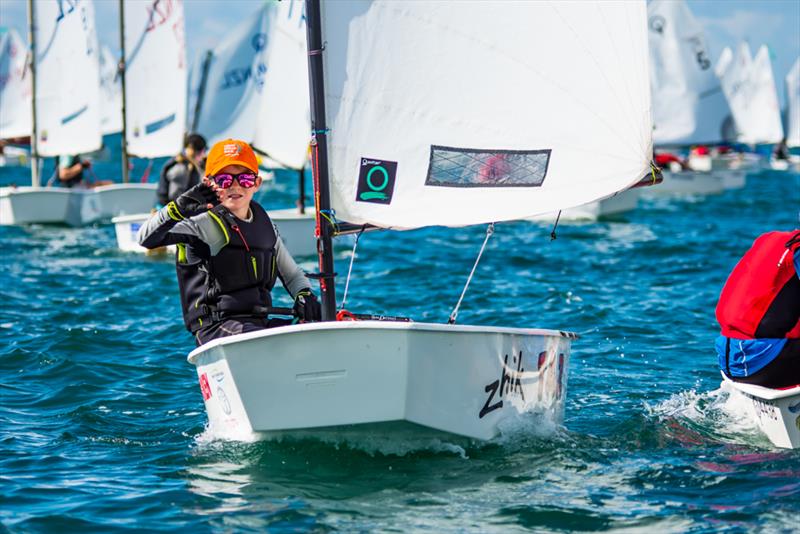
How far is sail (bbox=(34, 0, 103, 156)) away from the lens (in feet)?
79.5

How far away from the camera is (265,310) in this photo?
621cm

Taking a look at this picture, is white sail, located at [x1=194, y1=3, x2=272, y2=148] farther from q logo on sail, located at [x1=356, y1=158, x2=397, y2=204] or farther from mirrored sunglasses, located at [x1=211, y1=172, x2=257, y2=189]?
mirrored sunglasses, located at [x1=211, y1=172, x2=257, y2=189]

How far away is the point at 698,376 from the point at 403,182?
3.51 meters

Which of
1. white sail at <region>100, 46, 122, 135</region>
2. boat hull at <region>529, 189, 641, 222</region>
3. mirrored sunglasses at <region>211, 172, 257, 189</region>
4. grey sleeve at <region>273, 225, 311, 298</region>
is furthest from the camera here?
white sail at <region>100, 46, 122, 135</region>

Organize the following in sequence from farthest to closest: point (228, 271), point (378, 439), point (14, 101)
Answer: point (14, 101)
point (228, 271)
point (378, 439)

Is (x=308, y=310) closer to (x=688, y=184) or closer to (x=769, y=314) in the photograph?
(x=769, y=314)

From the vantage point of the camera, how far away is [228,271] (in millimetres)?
6281

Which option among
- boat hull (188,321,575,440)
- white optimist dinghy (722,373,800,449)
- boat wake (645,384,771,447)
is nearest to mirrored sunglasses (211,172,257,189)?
boat hull (188,321,575,440)

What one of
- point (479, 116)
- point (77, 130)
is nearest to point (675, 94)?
point (77, 130)

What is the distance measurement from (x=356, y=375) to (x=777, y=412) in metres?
2.57

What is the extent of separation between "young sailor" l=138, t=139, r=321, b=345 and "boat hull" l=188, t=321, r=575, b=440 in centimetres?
40

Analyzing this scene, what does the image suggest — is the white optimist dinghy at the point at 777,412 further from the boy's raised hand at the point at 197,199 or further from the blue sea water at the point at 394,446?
the boy's raised hand at the point at 197,199

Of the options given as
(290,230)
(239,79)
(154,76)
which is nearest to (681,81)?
(239,79)

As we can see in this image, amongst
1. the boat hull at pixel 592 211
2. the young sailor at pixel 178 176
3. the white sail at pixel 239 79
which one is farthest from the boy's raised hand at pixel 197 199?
the white sail at pixel 239 79
